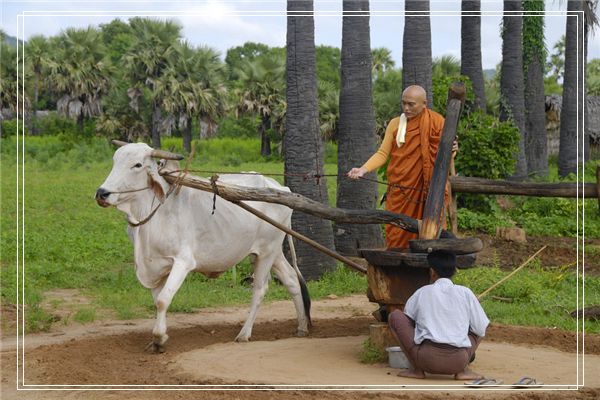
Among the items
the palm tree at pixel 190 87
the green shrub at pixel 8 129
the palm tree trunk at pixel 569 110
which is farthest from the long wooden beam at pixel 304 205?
the green shrub at pixel 8 129

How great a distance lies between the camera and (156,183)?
9.35 m

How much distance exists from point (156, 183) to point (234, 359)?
6.13 feet

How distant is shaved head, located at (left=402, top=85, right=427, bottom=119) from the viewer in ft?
29.3

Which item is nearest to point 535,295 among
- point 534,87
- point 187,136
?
point 534,87

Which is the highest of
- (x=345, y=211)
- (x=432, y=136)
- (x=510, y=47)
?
(x=510, y=47)

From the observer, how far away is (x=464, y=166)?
19984 millimetres

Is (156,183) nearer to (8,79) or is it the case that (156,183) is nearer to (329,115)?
(329,115)

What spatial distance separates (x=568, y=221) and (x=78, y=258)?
9766mm

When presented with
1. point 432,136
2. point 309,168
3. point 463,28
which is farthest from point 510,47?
point 432,136

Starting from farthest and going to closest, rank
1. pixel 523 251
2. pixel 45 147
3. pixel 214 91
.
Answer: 1. pixel 214 91
2. pixel 45 147
3. pixel 523 251

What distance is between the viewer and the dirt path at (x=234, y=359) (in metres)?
7.37

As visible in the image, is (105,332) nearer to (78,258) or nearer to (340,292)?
(340,292)

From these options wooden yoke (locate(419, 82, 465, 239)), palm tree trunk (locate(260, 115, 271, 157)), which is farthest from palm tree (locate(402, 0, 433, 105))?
palm tree trunk (locate(260, 115, 271, 157))

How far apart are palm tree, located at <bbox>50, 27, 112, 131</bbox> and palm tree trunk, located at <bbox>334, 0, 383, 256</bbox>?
29431 mm
